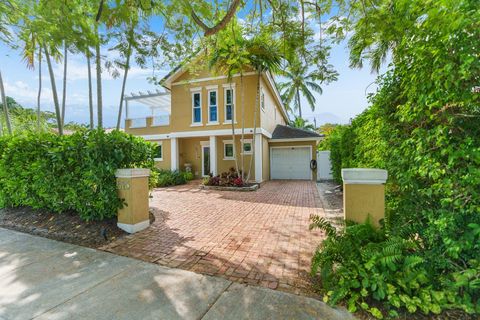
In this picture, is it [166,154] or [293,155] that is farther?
[166,154]

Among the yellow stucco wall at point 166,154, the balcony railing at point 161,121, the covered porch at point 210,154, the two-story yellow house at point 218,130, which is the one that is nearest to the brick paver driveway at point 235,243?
the two-story yellow house at point 218,130

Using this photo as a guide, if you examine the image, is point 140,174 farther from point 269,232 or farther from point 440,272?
point 440,272

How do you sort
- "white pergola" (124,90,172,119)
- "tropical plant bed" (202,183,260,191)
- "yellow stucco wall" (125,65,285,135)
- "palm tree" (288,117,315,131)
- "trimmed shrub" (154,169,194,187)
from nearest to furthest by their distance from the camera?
"tropical plant bed" (202,183,260,191), "trimmed shrub" (154,169,194,187), "yellow stucco wall" (125,65,285,135), "white pergola" (124,90,172,119), "palm tree" (288,117,315,131)

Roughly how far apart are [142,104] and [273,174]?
11.7m

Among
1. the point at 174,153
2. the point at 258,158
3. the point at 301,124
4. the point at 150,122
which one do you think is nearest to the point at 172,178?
the point at 174,153

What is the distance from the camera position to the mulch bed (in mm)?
4301

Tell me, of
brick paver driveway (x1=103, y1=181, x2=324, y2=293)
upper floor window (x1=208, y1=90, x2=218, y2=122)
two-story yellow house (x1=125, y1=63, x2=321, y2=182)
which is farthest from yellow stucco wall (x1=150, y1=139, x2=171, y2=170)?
brick paver driveway (x1=103, y1=181, x2=324, y2=293)

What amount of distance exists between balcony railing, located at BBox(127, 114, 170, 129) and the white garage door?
7.91 meters

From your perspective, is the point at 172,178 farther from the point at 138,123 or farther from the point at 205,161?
the point at 138,123

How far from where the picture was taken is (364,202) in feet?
11.0

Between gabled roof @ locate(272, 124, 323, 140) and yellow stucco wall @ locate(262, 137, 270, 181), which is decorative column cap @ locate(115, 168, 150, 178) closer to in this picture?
yellow stucco wall @ locate(262, 137, 270, 181)

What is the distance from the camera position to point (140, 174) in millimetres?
4664

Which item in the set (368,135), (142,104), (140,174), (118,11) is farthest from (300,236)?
(142,104)

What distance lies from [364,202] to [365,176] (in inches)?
15.8
